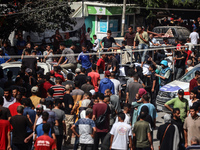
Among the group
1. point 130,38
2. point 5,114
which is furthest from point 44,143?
point 130,38

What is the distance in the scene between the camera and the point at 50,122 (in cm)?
928

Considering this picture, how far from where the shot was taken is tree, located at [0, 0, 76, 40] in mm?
19750

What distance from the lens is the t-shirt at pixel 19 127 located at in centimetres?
911

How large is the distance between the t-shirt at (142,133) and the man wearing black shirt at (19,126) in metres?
2.39

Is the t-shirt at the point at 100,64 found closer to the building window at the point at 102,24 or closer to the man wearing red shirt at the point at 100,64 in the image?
the man wearing red shirt at the point at 100,64

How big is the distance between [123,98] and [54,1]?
939 cm

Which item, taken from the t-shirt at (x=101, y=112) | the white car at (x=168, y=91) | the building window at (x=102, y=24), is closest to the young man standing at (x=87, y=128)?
the t-shirt at (x=101, y=112)

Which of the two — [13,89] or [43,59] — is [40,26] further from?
[13,89]

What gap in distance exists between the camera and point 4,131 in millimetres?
9008

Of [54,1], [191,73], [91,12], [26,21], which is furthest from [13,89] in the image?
[91,12]

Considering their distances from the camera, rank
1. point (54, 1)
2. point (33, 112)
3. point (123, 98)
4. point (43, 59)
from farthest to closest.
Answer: point (54, 1)
point (43, 59)
point (123, 98)
point (33, 112)

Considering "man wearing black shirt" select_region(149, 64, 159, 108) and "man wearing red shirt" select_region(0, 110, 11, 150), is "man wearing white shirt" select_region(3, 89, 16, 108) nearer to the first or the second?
"man wearing red shirt" select_region(0, 110, 11, 150)

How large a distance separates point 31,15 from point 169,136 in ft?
42.3

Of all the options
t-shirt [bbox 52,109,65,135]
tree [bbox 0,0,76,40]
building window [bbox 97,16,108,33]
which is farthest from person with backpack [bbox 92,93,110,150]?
building window [bbox 97,16,108,33]
